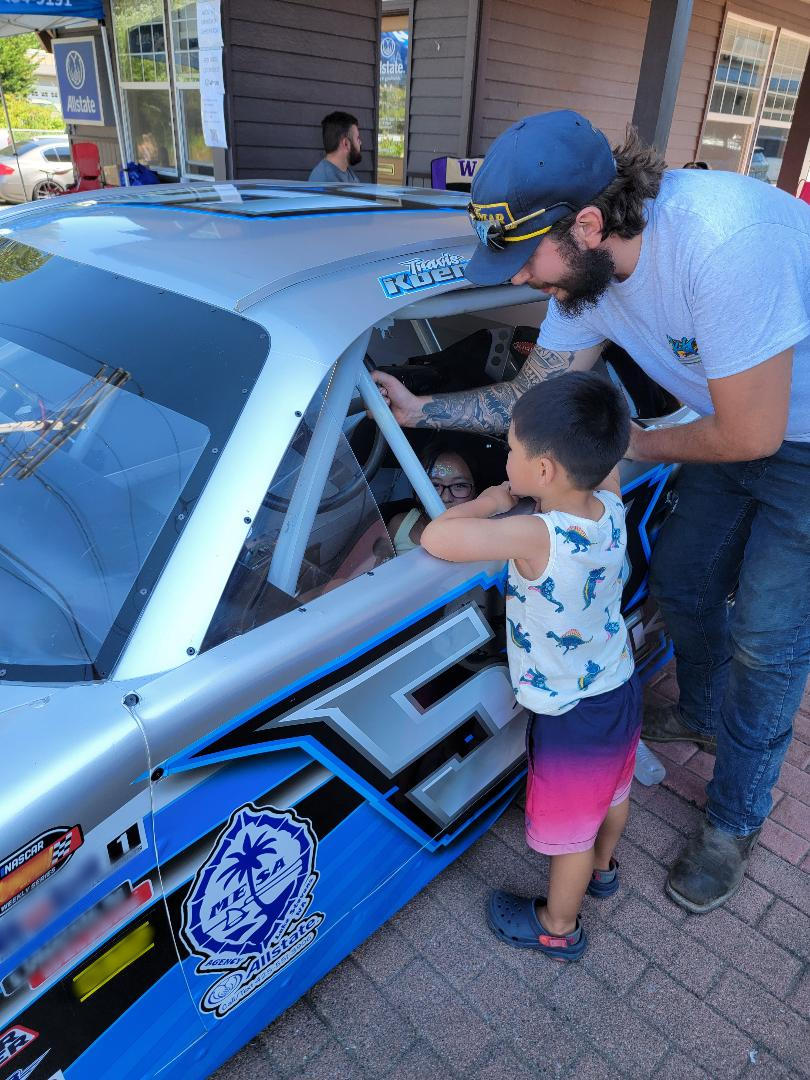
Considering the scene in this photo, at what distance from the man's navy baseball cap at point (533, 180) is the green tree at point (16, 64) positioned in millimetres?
30063

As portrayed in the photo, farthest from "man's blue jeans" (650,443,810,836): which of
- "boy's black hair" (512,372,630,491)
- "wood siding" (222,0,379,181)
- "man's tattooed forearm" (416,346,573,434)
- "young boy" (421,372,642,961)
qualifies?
"wood siding" (222,0,379,181)

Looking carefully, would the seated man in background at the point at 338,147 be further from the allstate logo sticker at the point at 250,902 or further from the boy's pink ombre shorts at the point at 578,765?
the allstate logo sticker at the point at 250,902

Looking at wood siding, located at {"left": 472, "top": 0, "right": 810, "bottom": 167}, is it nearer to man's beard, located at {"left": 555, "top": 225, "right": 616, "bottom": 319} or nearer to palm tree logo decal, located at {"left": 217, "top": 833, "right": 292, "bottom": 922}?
man's beard, located at {"left": 555, "top": 225, "right": 616, "bottom": 319}

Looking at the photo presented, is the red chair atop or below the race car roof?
below

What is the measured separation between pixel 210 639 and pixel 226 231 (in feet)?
3.43

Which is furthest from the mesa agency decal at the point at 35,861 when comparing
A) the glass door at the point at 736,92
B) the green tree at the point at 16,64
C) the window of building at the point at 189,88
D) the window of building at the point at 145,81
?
the green tree at the point at 16,64

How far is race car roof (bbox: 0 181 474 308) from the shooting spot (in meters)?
1.57

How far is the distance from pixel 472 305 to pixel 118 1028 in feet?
5.50

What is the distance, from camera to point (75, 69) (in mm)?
7648

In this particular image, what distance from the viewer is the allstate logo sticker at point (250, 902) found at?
4.17 ft

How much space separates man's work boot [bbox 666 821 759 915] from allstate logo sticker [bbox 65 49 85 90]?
8596 mm

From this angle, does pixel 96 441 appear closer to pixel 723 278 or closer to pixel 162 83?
pixel 723 278

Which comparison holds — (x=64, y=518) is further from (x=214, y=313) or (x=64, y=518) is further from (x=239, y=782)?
(x=239, y=782)

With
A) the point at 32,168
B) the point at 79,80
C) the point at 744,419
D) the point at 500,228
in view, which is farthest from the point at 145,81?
the point at 32,168
